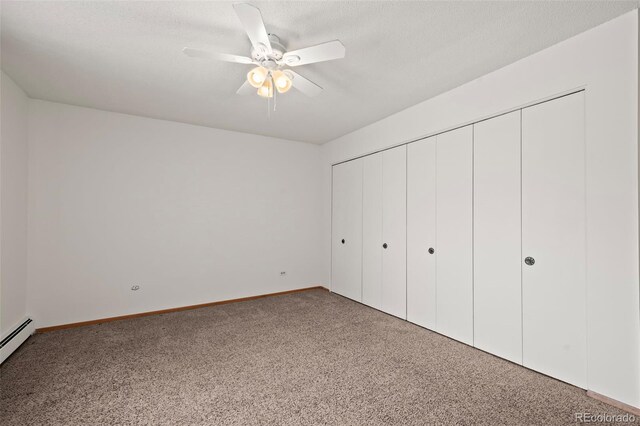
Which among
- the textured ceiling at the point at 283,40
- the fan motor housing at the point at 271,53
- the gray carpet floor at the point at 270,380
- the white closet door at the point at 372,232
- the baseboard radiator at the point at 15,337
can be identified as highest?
the textured ceiling at the point at 283,40

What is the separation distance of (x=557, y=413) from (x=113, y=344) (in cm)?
383

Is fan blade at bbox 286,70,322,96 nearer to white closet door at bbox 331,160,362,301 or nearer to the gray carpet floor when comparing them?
white closet door at bbox 331,160,362,301

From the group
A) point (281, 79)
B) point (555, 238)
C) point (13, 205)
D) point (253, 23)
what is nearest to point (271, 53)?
point (281, 79)

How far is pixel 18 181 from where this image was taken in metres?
3.02

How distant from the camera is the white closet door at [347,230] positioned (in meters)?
4.43

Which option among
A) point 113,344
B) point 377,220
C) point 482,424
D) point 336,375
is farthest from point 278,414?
point 377,220

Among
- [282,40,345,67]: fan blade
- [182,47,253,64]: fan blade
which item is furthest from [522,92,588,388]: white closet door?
[182,47,253,64]: fan blade

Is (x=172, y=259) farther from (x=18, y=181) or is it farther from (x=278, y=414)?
(x=278, y=414)

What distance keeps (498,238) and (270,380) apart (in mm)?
2349

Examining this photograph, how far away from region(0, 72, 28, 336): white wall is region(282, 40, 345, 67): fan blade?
9.33 ft

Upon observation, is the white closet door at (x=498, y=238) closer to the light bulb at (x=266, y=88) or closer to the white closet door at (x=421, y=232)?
the white closet door at (x=421, y=232)

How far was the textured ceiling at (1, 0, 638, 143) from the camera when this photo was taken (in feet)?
6.09

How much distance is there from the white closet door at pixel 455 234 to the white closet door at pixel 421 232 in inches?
3.2

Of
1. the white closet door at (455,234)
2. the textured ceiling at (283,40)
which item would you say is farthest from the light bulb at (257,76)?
the white closet door at (455,234)
